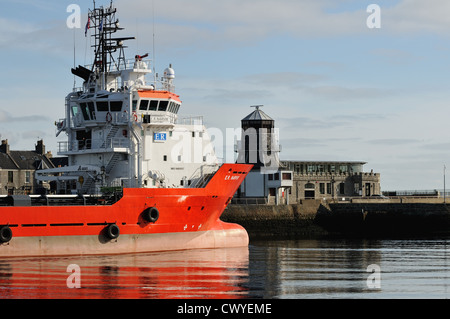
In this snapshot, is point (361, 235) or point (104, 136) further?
point (361, 235)

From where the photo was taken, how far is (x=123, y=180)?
31.2 m

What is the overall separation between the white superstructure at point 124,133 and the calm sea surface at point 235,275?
3.86 metres

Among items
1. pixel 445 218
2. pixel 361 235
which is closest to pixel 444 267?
pixel 361 235

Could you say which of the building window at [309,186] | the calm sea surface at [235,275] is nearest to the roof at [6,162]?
the building window at [309,186]

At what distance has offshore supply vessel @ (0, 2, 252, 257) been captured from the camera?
27125mm

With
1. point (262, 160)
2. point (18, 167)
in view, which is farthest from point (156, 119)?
point (18, 167)

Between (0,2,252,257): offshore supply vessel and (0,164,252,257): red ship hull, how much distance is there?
0.12 feet

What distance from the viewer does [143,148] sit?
103ft

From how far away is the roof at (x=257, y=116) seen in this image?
6125 centimetres

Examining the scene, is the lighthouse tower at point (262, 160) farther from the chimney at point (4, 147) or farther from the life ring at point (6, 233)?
the life ring at point (6, 233)

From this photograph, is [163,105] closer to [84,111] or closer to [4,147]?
[84,111]

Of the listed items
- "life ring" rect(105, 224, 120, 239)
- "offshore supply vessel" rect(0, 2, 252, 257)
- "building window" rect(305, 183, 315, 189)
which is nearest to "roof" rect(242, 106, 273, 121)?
"building window" rect(305, 183, 315, 189)
